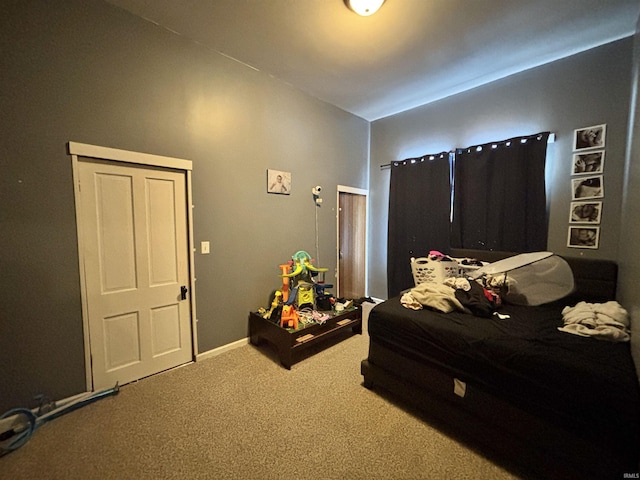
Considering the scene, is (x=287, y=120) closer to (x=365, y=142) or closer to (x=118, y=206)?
(x=365, y=142)

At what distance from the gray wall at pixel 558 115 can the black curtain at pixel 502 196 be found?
0.14 metres

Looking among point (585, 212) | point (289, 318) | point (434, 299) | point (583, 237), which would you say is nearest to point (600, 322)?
point (434, 299)

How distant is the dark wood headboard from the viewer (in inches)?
87.8

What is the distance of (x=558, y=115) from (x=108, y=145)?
168 inches

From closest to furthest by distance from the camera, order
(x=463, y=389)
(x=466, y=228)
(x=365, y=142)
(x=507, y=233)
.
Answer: (x=463, y=389)
(x=507, y=233)
(x=466, y=228)
(x=365, y=142)

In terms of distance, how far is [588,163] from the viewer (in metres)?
2.44

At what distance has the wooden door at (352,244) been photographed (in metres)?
3.95

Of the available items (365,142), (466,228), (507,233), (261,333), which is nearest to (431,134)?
(365,142)

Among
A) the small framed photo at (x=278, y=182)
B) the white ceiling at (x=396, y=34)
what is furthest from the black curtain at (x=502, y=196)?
the small framed photo at (x=278, y=182)

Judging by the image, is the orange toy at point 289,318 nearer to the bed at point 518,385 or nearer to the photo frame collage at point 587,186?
the bed at point 518,385

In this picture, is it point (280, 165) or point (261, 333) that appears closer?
point (261, 333)

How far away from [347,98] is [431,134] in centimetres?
131

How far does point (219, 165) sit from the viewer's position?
2.53 metres

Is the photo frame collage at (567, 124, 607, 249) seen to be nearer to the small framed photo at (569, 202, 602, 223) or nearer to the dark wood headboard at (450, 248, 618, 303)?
the small framed photo at (569, 202, 602, 223)
